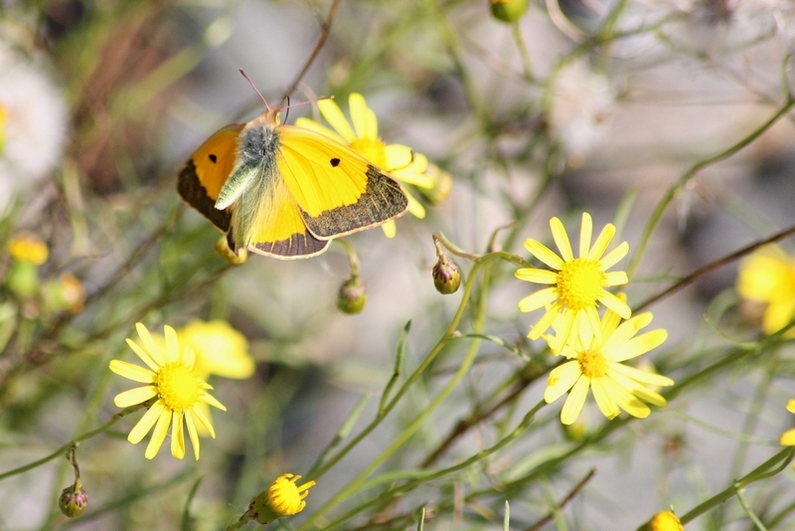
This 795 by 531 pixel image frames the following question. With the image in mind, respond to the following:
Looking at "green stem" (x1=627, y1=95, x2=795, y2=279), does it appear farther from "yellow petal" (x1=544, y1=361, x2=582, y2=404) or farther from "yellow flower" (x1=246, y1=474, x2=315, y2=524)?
"yellow flower" (x1=246, y1=474, x2=315, y2=524)

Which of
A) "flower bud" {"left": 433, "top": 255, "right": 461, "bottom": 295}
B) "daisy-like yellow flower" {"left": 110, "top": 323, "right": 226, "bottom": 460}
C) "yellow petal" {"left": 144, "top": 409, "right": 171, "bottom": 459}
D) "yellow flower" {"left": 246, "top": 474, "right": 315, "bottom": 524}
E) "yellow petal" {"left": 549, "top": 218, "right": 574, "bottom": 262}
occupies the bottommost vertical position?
"yellow flower" {"left": 246, "top": 474, "right": 315, "bottom": 524}

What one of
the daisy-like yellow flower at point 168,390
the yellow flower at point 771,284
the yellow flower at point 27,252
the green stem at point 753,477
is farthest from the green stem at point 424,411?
the yellow flower at point 771,284

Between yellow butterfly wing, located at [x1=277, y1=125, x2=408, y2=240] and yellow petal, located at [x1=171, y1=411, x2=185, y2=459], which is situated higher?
yellow butterfly wing, located at [x1=277, y1=125, x2=408, y2=240]

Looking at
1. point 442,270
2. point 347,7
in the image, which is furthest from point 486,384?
point 347,7

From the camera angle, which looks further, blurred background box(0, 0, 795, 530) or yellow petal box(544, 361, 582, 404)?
blurred background box(0, 0, 795, 530)

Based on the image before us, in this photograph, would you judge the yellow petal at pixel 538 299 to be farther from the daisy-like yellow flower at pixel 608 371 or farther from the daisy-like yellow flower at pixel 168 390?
the daisy-like yellow flower at pixel 168 390

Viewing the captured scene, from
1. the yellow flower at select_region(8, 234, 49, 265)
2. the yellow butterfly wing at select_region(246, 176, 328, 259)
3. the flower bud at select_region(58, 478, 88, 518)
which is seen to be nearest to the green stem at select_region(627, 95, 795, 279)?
the yellow butterfly wing at select_region(246, 176, 328, 259)

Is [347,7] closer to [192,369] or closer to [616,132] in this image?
[616,132]
